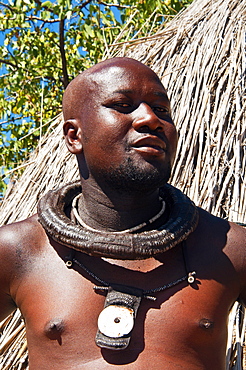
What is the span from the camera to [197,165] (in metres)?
2.70

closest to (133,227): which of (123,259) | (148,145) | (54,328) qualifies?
(123,259)

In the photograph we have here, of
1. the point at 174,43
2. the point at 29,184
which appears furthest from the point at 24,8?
the point at 29,184

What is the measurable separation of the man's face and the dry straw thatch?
2.94 ft

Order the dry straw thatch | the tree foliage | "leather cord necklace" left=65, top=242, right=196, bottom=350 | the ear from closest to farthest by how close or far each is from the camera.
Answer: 1. "leather cord necklace" left=65, top=242, right=196, bottom=350
2. the ear
3. the dry straw thatch
4. the tree foliage

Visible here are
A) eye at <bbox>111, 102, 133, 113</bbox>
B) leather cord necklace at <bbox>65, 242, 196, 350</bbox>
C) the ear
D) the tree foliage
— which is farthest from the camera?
the tree foliage

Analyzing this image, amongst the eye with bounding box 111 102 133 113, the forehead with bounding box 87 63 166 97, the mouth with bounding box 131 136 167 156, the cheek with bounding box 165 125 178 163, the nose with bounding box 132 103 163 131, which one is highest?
the forehead with bounding box 87 63 166 97

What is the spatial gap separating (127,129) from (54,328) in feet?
2.07

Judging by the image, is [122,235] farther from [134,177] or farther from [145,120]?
[145,120]

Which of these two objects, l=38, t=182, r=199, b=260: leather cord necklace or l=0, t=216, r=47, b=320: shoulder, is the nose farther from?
l=0, t=216, r=47, b=320: shoulder

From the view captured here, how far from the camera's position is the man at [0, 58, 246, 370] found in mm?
1589

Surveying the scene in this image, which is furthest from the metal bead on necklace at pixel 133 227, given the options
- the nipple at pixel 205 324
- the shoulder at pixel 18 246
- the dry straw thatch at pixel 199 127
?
the dry straw thatch at pixel 199 127

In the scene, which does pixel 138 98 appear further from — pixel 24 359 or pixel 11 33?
pixel 11 33

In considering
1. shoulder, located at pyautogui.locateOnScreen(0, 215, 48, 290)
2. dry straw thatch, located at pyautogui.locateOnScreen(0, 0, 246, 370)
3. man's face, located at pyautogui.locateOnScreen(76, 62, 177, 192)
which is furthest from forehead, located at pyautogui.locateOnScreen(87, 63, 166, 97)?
dry straw thatch, located at pyautogui.locateOnScreen(0, 0, 246, 370)

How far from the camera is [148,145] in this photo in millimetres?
1631
